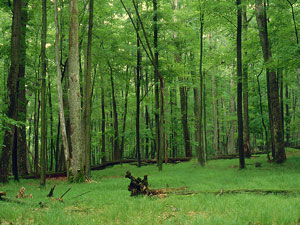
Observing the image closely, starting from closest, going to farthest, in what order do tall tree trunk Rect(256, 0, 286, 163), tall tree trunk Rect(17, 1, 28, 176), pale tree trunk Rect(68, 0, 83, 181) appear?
pale tree trunk Rect(68, 0, 83, 181) → tall tree trunk Rect(17, 1, 28, 176) → tall tree trunk Rect(256, 0, 286, 163)

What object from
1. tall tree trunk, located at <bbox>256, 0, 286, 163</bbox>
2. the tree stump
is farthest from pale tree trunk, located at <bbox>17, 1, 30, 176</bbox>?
tall tree trunk, located at <bbox>256, 0, 286, 163</bbox>

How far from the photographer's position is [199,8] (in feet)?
57.8

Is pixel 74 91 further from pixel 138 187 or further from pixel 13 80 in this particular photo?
pixel 138 187

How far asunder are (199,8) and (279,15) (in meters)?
4.84

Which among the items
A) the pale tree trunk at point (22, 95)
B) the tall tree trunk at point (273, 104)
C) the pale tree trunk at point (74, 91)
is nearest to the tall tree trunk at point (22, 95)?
the pale tree trunk at point (22, 95)

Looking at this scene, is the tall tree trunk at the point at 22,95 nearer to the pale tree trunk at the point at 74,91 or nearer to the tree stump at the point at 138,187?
the pale tree trunk at the point at 74,91

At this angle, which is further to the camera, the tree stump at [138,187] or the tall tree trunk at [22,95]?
the tall tree trunk at [22,95]

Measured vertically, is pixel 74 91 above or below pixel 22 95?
below

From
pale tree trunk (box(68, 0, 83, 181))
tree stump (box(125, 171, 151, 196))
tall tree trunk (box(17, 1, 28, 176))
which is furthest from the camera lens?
tall tree trunk (box(17, 1, 28, 176))

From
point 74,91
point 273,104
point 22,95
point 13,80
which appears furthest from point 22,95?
point 273,104

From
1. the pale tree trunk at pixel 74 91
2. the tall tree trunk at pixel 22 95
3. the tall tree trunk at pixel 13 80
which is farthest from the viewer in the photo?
the tall tree trunk at pixel 22 95

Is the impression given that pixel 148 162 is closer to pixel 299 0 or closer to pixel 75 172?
pixel 75 172

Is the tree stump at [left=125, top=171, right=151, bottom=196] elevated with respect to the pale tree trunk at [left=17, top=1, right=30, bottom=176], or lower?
lower

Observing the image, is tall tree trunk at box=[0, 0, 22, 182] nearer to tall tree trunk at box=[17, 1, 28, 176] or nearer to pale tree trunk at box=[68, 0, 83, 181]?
tall tree trunk at box=[17, 1, 28, 176]
